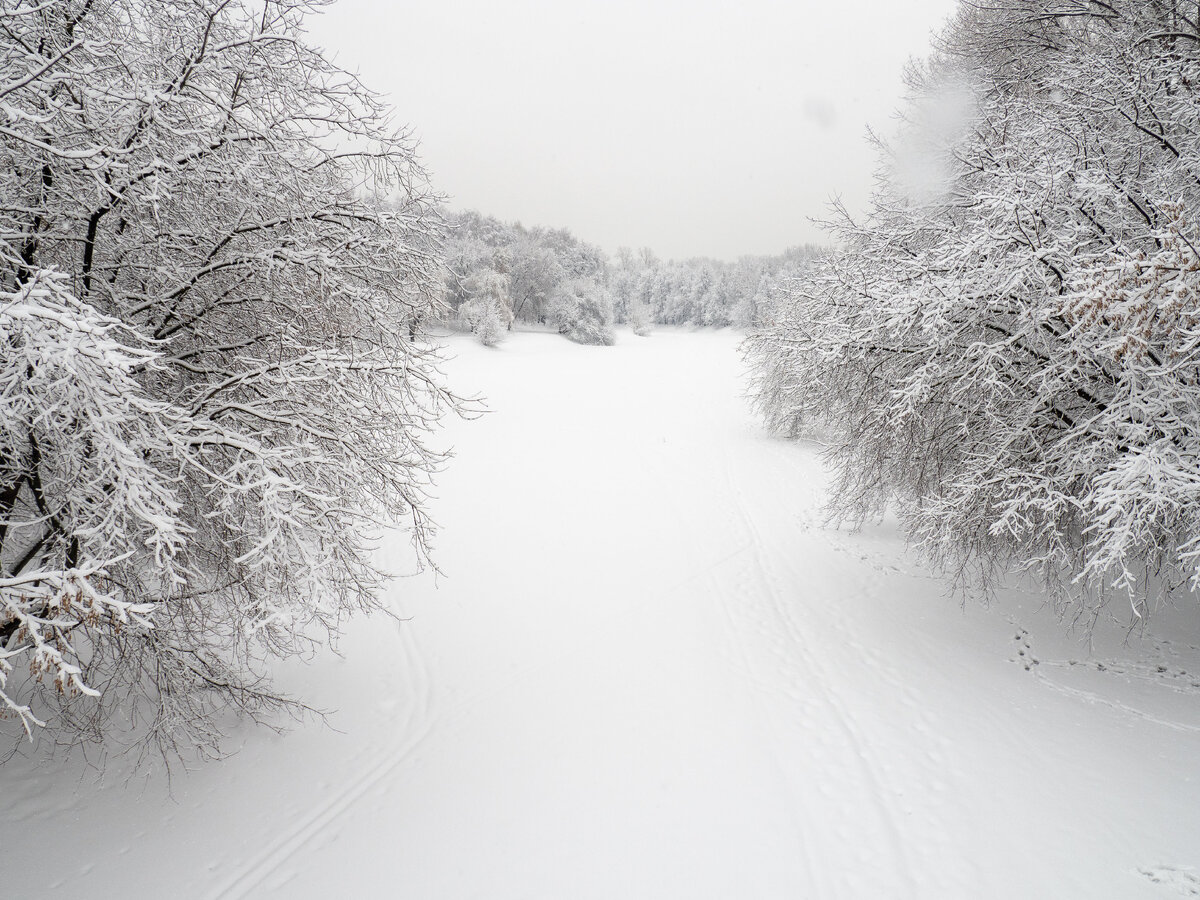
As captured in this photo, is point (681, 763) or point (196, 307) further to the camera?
point (681, 763)

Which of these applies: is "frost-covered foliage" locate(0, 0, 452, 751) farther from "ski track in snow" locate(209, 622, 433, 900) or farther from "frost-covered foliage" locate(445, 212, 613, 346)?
"frost-covered foliage" locate(445, 212, 613, 346)

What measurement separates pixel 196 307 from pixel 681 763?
21.0ft

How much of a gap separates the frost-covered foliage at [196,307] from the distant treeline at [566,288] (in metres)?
23.5

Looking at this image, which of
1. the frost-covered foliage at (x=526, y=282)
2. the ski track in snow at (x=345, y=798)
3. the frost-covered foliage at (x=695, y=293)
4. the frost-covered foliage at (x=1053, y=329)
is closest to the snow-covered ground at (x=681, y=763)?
the ski track in snow at (x=345, y=798)

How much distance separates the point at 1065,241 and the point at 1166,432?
80.4 inches

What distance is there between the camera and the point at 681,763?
612cm

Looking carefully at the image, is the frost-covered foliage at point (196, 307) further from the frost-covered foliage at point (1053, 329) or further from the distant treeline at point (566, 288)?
the distant treeline at point (566, 288)

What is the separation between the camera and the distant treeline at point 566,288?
150 feet

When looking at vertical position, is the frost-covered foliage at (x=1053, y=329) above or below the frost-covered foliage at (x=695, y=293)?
below

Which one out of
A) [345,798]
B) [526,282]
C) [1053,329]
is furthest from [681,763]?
[526,282]

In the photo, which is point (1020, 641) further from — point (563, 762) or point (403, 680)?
point (403, 680)

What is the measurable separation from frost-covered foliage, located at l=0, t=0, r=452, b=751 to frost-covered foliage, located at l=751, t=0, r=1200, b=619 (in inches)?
212

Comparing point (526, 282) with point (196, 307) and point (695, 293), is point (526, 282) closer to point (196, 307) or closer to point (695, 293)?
point (695, 293)

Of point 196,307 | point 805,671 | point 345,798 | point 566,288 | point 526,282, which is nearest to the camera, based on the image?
point 196,307
